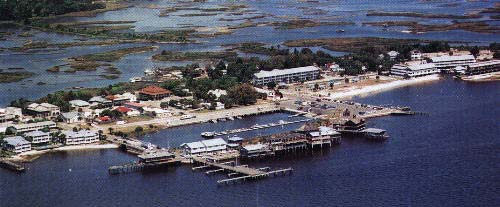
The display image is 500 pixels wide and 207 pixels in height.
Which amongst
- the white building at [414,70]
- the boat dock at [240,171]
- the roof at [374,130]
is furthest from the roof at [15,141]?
the white building at [414,70]

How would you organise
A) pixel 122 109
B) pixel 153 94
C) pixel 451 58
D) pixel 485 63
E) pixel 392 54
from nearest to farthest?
pixel 122 109 → pixel 153 94 → pixel 485 63 → pixel 451 58 → pixel 392 54

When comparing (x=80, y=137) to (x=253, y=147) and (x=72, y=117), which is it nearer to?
(x=72, y=117)

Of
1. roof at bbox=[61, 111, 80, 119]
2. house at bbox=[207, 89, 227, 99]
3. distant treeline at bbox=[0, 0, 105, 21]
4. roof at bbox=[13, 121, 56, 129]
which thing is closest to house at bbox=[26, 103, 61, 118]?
roof at bbox=[61, 111, 80, 119]

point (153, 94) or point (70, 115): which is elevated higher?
point (153, 94)

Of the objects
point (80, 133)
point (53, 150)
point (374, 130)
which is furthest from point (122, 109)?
point (374, 130)

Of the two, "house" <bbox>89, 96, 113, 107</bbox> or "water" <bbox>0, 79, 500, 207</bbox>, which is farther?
"house" <bbox>89, 96, 113, 107</bbox>

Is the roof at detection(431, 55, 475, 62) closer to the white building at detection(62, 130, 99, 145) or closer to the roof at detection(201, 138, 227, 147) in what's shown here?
the roof at detection(201, 138, 227, 147)

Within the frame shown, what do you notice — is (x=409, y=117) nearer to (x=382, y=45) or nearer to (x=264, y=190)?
(x=264, y=190)

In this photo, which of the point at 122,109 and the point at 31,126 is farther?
the point at 122,109
